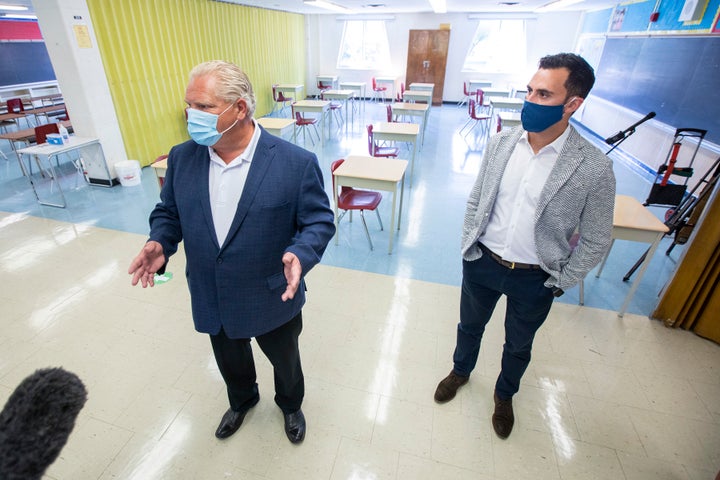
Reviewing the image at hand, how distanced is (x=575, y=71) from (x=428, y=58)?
1236cm

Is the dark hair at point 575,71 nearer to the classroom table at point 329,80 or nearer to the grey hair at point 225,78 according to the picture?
the grey hair at point 225,78

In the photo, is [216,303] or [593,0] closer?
[216,303]

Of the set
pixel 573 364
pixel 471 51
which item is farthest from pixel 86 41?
pixel 471 51

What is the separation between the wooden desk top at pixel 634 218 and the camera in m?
2.67

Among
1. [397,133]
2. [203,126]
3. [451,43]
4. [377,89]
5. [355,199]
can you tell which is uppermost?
[451,43]

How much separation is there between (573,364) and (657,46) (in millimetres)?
6520

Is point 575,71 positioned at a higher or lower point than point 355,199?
higher

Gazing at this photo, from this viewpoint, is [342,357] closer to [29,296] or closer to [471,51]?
[29,296]

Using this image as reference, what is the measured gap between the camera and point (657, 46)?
19.8 ft

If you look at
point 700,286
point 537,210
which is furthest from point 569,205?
point 700,286

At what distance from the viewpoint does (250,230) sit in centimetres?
131

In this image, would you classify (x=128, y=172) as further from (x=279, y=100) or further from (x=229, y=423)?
(x=279, y=100)

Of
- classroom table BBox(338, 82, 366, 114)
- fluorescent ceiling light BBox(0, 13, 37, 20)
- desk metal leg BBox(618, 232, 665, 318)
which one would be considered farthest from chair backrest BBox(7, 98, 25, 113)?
desk metal leg BBox(618, 232, 665, 318)

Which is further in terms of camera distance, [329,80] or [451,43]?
[329,80]
